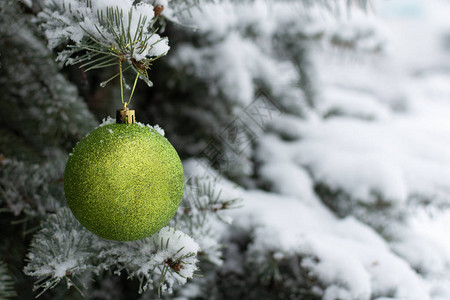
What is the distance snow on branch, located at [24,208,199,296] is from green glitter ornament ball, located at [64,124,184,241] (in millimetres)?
38

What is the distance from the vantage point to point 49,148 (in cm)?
64

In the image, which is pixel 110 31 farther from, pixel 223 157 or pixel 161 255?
pixel 223 157

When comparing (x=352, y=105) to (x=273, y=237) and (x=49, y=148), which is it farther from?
(x=49, y=148)

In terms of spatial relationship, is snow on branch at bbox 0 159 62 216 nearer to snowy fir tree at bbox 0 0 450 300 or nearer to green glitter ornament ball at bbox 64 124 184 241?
snowy fir tree at bbox 0 0 450 300

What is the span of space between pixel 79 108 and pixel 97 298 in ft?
1.23

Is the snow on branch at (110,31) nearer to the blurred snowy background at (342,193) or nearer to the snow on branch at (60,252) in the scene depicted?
the snow on branch at (60,252)

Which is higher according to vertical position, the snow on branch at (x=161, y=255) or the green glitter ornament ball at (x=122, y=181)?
the green glitter ornament ball at (x=122, y=181)

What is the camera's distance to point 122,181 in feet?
1.02

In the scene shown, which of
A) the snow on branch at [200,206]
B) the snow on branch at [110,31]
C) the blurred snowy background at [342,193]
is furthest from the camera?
the blurred snowy background at [342,193]

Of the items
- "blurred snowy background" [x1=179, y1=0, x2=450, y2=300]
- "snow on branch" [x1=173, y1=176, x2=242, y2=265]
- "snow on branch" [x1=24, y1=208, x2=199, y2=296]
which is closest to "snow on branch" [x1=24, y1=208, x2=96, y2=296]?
"snow on branch" [x1=24, y1=208, x2=199, y2=296]

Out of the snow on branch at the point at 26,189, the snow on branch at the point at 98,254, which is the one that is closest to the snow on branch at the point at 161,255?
the snow on branch at the point at 98,254

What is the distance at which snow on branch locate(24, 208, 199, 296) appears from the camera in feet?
1.13

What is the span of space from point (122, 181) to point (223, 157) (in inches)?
13.4

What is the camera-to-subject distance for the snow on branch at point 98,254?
34 cm
